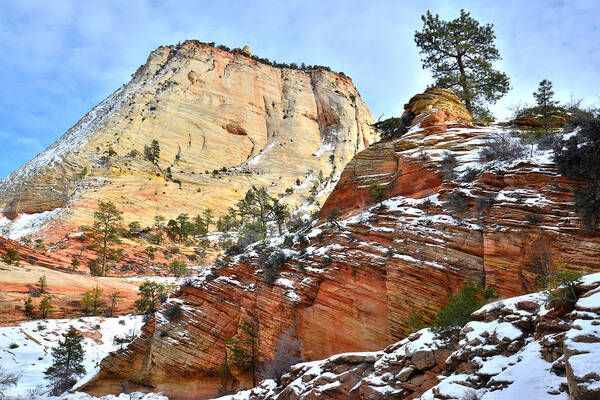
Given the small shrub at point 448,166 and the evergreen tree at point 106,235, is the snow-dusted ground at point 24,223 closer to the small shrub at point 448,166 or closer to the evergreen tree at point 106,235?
the evergreen tree at point 106,235

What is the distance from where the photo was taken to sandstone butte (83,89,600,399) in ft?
37.5

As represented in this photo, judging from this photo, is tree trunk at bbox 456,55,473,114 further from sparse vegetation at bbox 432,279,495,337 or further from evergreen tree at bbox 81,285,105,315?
evergreen tree at bbox 81,285,105,315

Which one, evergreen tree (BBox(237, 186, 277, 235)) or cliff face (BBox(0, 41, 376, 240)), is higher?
cliff face (BBox(0, 41, 376, 240))

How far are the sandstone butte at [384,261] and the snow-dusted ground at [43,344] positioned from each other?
4.07m

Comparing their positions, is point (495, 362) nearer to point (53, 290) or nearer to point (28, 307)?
point (28, 307)

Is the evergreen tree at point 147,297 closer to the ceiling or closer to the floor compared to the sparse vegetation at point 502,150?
closer to the floor

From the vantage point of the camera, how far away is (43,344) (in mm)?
24031

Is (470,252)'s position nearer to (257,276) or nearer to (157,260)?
(257,276)

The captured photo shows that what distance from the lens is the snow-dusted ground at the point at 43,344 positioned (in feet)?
68.3

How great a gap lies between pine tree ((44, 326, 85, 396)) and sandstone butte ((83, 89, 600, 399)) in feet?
4.50

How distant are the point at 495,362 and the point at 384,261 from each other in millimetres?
7323

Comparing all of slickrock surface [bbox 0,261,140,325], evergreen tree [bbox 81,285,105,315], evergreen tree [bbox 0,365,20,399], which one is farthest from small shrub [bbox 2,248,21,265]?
evergreen tree [bbox 0,365,20,399]

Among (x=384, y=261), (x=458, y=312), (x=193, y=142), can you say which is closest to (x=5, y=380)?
(x=384, y=261)

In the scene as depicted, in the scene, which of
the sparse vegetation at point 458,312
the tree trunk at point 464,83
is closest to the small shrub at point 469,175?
the sparse vegetation at point 458,312
